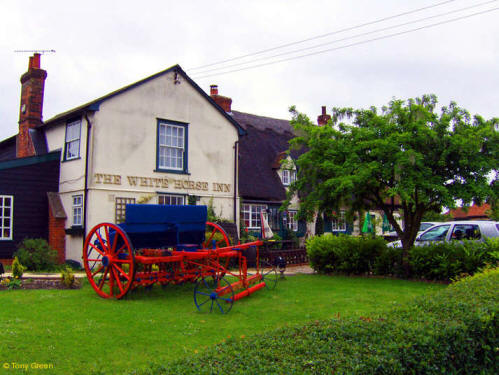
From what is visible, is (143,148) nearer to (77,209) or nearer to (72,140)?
(72,140)

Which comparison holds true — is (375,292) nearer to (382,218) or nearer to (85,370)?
(85,370)

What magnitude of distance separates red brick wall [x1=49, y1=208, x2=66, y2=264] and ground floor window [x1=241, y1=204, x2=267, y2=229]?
28.3ft

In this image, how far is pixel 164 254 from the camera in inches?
406

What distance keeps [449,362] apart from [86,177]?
1461 centimetres

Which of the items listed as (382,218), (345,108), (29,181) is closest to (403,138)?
(345,108)

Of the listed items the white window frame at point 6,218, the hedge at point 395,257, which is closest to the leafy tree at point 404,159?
the hedge at point 395,257

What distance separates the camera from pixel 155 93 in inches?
740

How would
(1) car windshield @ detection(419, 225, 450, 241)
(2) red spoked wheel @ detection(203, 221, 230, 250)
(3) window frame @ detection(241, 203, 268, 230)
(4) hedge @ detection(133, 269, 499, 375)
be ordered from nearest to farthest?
(4) hedge @ detection(133, 269, 499, 375) < (2) red spoked wheel @ detection(203, 221, 230, 250) < (1) car windshield @ detection(419, 225, 450, 241) < (3) window frame @ detection(241, 203, 268, 230)

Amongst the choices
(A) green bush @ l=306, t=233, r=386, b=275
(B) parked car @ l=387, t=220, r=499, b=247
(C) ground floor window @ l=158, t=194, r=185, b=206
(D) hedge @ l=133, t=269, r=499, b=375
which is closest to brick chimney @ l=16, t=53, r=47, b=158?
(C) ground floor window @ l=158, t=194, r=185, b=206

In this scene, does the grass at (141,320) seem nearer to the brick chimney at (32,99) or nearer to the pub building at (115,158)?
the pub building at (115,158)

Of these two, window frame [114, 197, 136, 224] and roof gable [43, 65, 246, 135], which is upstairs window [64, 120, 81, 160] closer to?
roof gable [43, 65, 246, 135]

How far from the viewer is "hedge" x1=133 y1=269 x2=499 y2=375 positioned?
3.68 metres

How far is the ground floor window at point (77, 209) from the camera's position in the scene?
17062mm

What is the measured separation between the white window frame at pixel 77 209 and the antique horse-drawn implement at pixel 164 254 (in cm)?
609
